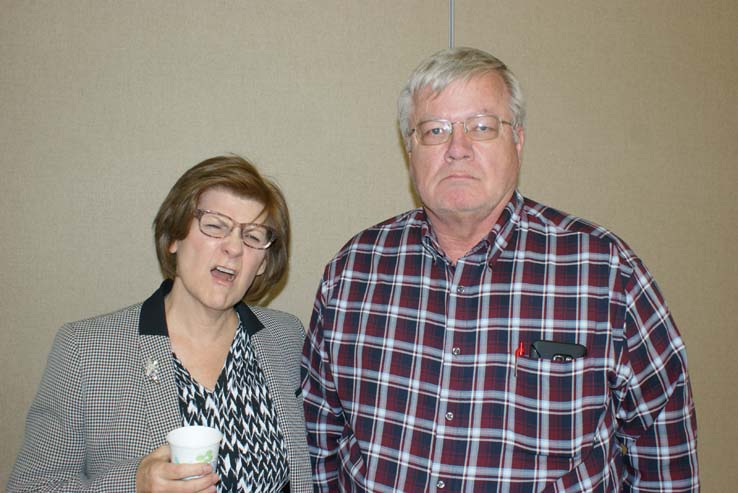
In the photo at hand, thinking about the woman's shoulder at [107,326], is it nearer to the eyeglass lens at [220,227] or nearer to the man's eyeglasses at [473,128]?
the eyeglass lens at [220,227]

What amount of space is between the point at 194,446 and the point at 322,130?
148 cm

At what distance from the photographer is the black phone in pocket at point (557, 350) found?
167 centimetres

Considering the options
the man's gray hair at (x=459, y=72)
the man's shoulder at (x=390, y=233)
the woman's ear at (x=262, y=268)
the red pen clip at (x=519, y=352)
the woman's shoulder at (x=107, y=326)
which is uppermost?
the man's gray hair at (x=459, y=72)

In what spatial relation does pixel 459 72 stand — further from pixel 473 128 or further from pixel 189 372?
pixel 189 372

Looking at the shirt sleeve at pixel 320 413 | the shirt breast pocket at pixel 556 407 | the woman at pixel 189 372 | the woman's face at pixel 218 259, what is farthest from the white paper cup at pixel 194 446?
the shirt breast pocket at pixel 556 407

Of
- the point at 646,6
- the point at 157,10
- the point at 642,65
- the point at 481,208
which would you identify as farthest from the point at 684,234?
the point at 157,10

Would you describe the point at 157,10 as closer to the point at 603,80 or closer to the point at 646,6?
the point at 603,80

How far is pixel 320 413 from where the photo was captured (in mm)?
2043

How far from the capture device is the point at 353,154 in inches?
100

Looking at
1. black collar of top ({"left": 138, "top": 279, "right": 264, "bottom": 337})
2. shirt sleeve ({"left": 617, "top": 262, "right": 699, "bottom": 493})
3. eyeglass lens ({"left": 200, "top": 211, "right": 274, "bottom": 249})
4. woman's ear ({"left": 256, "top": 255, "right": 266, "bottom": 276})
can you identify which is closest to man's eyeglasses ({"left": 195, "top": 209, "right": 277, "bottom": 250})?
eyeglass lens ({"left": 200, "top": 211, "right": 274, "bottom": 249})

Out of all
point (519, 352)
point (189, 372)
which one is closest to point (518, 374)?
point (519, 352)

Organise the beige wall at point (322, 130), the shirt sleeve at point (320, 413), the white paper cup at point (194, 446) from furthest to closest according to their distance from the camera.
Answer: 1. the beige wall at point (322, 130)
2. the shirt sleeve at point (320, 413)
3. the white paper cup at point (194, 446)

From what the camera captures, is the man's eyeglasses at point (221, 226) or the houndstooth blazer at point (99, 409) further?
the man's eyeglasses at point (221, 226)

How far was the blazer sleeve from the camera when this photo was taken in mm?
1657
